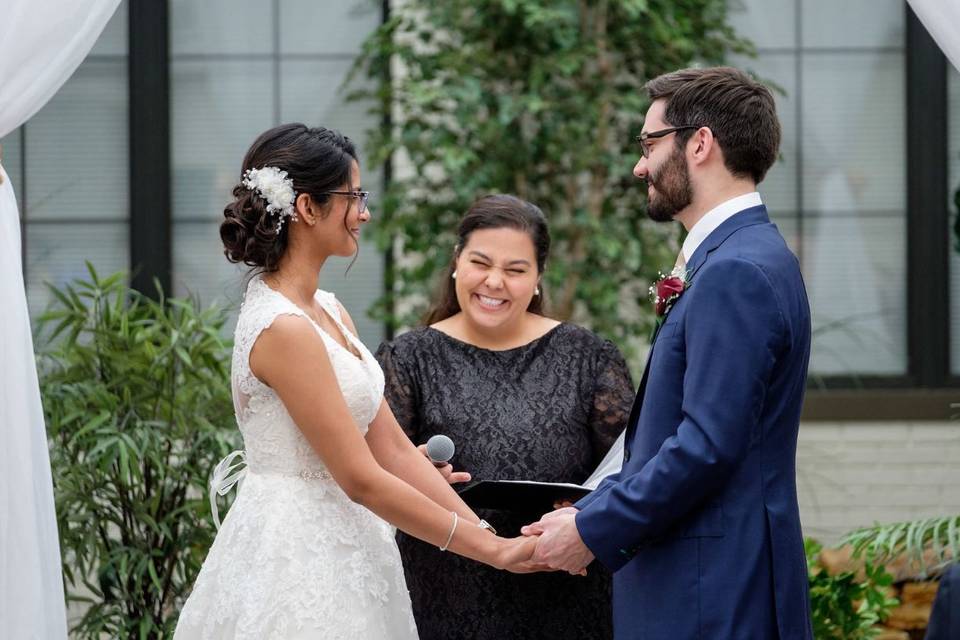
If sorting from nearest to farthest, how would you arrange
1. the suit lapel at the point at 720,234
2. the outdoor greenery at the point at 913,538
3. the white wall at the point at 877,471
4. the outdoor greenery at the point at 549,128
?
1. the suit lapel at the point at 720,234
2. the outdoor greenery at the point at 913,538
3. the outdoor greenery at the point at 549,128
4. the white wall at the point at 877,471

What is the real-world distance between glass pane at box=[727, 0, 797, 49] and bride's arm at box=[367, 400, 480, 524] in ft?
11.3

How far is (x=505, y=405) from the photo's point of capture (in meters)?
3.21

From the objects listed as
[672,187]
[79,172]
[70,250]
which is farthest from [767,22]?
[672,187]

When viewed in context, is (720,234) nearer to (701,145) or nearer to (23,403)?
(701,145)

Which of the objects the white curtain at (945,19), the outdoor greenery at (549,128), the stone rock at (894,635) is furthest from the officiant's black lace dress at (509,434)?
the stone rock at (894,635)

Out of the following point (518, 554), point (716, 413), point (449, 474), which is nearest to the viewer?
point (716, 413)

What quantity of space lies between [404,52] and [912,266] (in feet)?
7.72

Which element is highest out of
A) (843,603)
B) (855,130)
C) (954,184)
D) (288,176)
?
(855,130)

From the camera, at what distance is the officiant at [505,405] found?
3141mm

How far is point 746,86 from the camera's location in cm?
243

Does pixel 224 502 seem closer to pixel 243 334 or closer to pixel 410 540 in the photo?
pixel 410 540

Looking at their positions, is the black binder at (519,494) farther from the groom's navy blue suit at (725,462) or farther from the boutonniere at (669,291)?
the boutonniere at (669,291)

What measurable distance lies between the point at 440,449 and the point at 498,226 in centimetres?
66

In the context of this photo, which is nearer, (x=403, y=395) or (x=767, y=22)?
(x=403, y=395)
